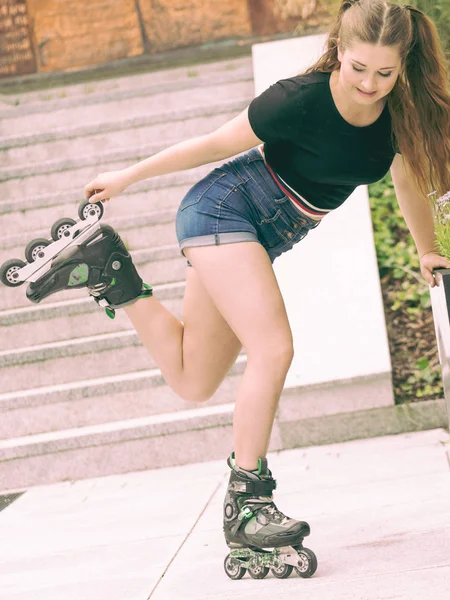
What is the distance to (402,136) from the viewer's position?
7.66 feet

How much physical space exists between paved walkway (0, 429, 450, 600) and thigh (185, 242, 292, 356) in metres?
0.61

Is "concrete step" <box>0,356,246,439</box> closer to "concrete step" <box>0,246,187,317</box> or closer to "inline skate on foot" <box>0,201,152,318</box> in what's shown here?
"concrete step" <box>0,246,187,317</box>

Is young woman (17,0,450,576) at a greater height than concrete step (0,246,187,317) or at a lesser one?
greater

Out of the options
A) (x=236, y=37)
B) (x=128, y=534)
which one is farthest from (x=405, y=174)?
(x=236, y=37)

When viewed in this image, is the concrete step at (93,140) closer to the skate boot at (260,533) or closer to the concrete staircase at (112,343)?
the concrete staircase at (112,343)

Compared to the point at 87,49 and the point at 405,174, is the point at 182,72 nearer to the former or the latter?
the point at 87,49

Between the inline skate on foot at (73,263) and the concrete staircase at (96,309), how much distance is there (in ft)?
5.91

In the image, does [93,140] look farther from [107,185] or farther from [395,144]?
[395,144]

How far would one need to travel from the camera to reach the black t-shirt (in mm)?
2301

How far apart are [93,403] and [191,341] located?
2052 millimetres

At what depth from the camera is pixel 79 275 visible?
8.91 feet

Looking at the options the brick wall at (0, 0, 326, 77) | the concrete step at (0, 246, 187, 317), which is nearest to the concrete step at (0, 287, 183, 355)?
the concrete step at (0, 246, 187, 317)

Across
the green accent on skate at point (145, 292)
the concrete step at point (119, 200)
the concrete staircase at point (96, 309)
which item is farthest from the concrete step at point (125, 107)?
the green accent on skate at point (145, 292)

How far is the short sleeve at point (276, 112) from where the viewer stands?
2.30 meters
